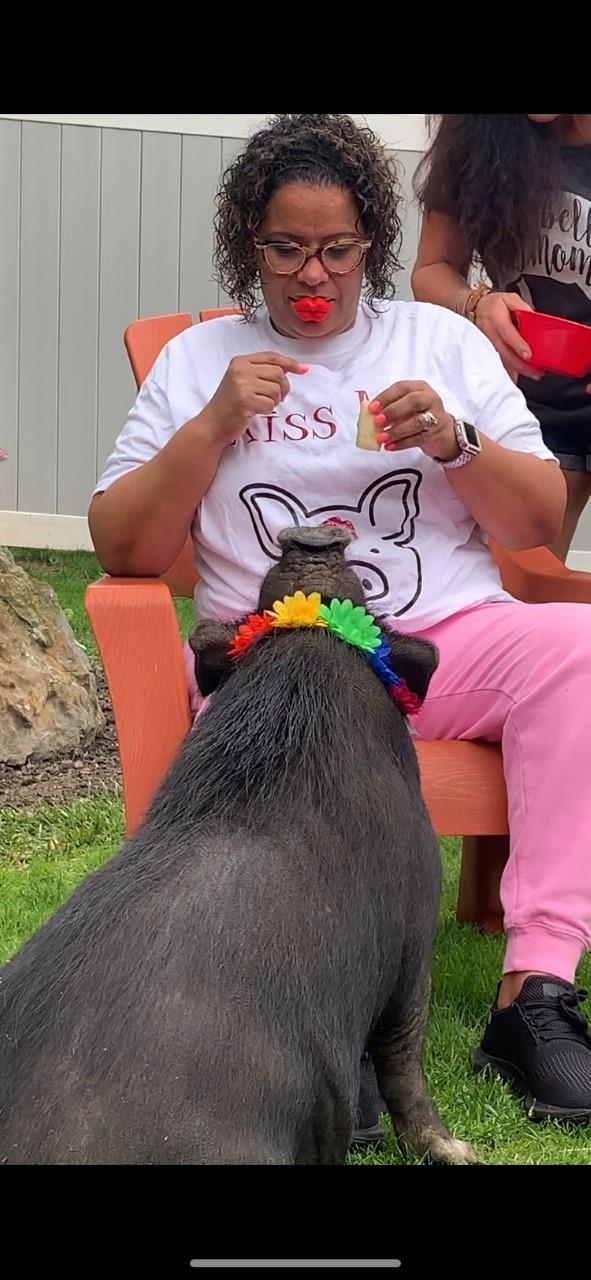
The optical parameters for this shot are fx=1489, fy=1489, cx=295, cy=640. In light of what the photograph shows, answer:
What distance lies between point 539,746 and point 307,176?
3.70 feet

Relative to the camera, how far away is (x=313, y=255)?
2723mm

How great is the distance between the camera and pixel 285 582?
227 centimetres

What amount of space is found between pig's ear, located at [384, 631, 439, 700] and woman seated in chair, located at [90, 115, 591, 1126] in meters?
0.37

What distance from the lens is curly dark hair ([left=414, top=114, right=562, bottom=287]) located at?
3252 millimetres

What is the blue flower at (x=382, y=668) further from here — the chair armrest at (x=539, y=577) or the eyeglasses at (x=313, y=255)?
the chair armrest at (x=539, y=577)

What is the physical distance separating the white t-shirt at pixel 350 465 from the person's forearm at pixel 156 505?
0.24 feet

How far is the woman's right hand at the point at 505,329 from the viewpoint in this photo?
313cm

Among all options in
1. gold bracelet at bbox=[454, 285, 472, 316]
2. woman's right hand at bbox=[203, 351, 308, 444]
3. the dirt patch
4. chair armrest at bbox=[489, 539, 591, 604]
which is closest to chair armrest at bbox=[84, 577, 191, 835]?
woman's right hand at bbox=[203, 351, 308, 444]

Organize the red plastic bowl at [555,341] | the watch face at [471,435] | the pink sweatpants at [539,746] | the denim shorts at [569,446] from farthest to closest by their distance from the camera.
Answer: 1. the denim shorts at [569,446]
2. the red plastic bowl at [555,341]
3. the watch face at [471,435]
4. the pink sweatpants at [539,746]

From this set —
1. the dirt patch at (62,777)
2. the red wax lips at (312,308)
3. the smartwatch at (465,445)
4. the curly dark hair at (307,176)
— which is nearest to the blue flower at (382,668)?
the smartwatch at (465,445)

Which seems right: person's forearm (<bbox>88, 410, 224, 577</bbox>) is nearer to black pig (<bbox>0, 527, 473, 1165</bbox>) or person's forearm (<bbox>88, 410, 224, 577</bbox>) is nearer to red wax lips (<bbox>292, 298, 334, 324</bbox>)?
red wax lips (<bbox>292, 298, 334, 324</bbox>)
